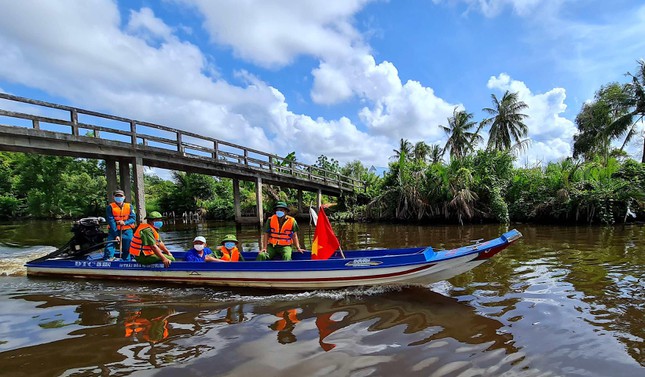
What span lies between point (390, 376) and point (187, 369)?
2.02 meters

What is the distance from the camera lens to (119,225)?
8.53 meters

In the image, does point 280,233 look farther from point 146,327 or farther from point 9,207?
point 9,207

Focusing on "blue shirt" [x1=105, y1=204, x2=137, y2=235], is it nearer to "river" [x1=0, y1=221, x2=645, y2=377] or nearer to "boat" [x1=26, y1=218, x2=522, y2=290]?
"boat" [x1=26, y1=218, x2=522, y2=290]

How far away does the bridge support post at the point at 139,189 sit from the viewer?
14211 millimetres

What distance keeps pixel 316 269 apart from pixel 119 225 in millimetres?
5394

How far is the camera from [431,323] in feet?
15.4

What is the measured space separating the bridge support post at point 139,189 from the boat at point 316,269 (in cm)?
623

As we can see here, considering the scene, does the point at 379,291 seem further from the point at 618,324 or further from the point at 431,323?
the point at 618,324

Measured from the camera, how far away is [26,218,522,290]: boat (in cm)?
563

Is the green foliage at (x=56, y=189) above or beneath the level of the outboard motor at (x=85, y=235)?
above

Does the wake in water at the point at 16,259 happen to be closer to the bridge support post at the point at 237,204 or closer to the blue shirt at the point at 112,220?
the blue shirt at the point at 112,220

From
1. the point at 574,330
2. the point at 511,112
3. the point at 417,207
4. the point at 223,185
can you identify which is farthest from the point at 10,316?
the point at 511,112

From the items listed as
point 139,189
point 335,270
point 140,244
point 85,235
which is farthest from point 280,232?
point 139,189

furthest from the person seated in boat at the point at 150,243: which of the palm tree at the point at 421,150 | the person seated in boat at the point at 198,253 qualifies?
the palm tree at the point at 421,150
